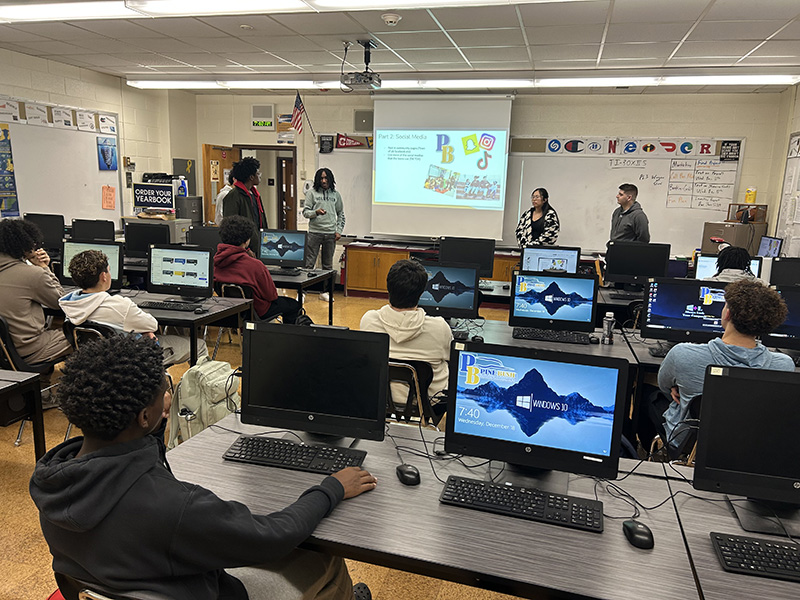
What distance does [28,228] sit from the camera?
370 cm

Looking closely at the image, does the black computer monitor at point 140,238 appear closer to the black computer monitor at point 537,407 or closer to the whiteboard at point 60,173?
the whiteboard at point 60,173

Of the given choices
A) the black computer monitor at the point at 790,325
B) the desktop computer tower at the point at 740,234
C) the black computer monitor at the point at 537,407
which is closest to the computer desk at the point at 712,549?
the black computer monitor at the point at 537,407

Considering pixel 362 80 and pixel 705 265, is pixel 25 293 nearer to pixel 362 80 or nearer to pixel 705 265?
pixel 362 80

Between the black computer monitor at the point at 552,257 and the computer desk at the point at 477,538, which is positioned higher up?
the black computer monitor at the point at 552,257

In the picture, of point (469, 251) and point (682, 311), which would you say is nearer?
point (682, 311)

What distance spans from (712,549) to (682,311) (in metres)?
2.32

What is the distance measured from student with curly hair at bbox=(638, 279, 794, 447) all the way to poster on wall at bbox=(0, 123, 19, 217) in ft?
23.4

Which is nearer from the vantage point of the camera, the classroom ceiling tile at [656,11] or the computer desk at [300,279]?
the classroom ceiling tile at [656,11]

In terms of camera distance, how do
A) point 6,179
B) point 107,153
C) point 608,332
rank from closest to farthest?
point 608,332, point 6,179, point 107,153

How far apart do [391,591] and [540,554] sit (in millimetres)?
1108

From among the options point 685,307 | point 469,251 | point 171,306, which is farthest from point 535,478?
point 469,251

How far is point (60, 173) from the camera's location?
23.8 ft

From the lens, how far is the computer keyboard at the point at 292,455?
1.85 meters

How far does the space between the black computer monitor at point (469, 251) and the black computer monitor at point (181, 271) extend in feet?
7.65
